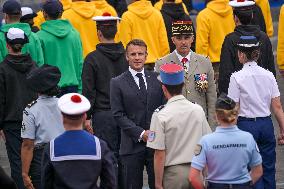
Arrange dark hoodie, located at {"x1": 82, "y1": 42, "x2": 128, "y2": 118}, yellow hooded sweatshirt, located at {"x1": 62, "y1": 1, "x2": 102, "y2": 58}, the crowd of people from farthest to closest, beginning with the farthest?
1. yellow hooded sweatshirt, located at {"x1": 62, "y1": 1, "x2": 102, "y2": 58}
2. dark hoodie, located at {"x1": 82, "y1": 42, "x2": 128, "y2": 118}
3. the crowd of people

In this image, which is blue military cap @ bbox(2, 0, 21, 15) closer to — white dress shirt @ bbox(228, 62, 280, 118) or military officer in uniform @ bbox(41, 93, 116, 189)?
white dress shirt @ bbox(228, 62, 280, 118)

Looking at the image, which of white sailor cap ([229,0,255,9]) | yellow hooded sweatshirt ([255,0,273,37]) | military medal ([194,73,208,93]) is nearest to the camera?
military medal ([194,73,208,93])

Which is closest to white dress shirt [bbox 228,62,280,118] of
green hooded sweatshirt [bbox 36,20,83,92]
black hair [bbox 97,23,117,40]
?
black hair [bbox 97,23,117,40]

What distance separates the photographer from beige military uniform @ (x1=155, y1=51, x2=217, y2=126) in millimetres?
11688

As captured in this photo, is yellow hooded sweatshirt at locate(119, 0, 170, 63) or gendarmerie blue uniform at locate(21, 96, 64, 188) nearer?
gendarmerie blue uniform at locate(21, 96, 64, 188)

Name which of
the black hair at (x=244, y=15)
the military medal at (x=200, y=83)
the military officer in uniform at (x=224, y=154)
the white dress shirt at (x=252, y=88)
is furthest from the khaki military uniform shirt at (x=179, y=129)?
the black hair at (x=244, y=15)

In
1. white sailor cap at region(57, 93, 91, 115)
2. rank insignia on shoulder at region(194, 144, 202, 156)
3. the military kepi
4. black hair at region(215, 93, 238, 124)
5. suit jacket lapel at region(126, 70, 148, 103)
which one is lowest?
suit jacket lapel at region(126, 70, 148, 103)

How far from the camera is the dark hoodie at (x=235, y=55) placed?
12.7 metres

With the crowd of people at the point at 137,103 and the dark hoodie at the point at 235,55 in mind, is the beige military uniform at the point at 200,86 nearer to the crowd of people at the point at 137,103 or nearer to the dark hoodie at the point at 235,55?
the crowd of people at the point at 137,103

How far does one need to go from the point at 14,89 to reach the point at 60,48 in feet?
7.18

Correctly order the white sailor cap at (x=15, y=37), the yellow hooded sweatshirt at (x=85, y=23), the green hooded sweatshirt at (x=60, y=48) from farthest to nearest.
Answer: the yellow hooded sweatshirt at (x=85, y=23) < the green hooded sweatshirt at (x=60, y=48) < the white sailor cap at (x=15, y=37)

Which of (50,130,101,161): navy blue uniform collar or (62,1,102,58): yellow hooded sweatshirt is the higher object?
(50,130,101,161): navy blue uniform collar

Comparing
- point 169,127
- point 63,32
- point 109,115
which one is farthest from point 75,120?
point 63,32

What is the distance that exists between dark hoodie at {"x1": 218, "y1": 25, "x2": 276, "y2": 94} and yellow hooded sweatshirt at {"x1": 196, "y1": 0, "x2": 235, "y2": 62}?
8.09ft
